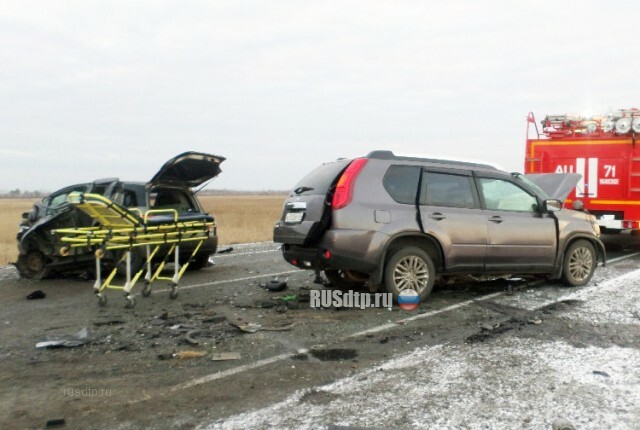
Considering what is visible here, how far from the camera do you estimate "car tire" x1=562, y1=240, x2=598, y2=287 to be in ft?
24.3

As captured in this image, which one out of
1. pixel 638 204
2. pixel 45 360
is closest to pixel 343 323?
pixel 45 360

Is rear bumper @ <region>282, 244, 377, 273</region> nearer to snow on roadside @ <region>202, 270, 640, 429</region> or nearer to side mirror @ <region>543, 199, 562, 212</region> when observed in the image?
snow on roadside @ <region>202, 270, 640, 429</region>

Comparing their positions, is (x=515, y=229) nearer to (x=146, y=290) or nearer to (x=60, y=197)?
(x=146, y=290)

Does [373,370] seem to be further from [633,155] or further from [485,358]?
[633,155]

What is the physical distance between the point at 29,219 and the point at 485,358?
8.00m

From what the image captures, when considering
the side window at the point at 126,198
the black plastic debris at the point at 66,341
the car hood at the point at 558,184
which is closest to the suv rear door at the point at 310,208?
the black plastic debris at the point at 66,341

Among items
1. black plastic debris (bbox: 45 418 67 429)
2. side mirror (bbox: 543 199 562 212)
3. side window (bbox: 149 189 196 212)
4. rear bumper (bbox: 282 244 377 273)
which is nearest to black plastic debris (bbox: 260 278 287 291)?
rear bumper (bbox: 282 244 377 273)

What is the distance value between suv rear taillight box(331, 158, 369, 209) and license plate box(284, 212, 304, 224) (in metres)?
0.47

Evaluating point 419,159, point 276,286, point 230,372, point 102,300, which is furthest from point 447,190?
point 102,300

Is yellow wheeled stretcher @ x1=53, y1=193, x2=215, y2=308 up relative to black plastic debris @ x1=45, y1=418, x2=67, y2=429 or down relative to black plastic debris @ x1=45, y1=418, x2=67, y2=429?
up

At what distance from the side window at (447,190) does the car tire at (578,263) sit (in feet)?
5.93

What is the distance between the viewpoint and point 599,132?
1162 cm

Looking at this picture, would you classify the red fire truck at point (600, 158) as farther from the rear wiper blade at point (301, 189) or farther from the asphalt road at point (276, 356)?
the rear wiper blade at point (301, 189)

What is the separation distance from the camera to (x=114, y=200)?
845 centimetres
